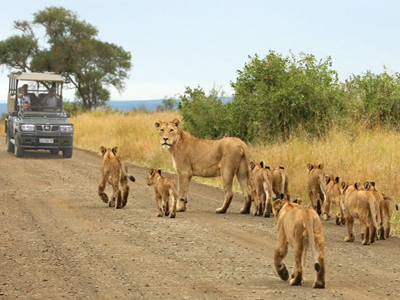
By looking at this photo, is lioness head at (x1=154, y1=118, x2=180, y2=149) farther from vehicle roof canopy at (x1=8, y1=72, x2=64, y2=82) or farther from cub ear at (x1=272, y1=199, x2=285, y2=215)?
vehicle roof canopy at (x1=8, y1=72, x2=64, y2=82)

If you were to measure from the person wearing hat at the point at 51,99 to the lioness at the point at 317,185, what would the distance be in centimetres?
1483

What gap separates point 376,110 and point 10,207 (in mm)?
12527

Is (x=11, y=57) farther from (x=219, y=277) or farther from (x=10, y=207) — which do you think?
(x=219, y=277)

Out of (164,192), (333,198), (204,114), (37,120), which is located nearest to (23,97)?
(37,120)

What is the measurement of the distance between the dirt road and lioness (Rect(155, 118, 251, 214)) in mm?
605

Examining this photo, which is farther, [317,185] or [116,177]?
[116,177]


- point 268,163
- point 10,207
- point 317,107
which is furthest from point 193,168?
point 317,107

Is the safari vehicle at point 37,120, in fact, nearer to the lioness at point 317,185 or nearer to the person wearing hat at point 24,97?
the person wearing hat at point 24,97

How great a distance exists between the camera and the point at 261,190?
1217cm

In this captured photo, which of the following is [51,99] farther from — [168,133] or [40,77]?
[168,133]

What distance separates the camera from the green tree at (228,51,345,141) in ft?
67.8

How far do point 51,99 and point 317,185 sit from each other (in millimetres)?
15094

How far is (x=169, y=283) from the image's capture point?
7410 mm

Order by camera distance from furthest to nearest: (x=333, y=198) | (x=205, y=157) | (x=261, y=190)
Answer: (x=205, y=157)
(x=261, y=190)
(x=333, y=198)
